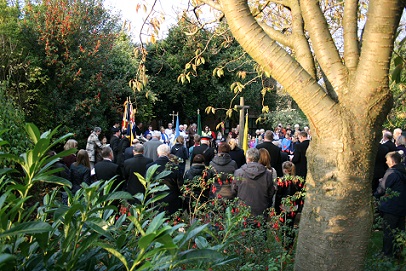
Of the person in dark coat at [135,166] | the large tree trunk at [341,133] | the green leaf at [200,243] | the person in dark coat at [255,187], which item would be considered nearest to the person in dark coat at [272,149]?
the person in dark coat at [135,166]

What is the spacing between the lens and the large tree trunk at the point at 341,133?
3.05m

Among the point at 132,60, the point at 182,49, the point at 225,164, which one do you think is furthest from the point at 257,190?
the point at 182,49

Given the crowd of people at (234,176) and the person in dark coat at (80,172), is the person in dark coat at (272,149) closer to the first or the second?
the crowd of people at (234,176)

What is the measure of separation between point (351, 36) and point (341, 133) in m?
0.93

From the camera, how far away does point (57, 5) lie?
1848 cm

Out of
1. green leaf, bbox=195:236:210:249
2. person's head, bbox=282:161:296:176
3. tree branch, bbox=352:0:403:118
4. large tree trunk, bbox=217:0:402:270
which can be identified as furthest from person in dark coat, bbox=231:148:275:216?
green leaf, bbox=195:236:210:249

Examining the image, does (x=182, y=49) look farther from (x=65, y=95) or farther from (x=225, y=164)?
(x=225, y=164)

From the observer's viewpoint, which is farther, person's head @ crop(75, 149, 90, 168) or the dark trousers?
person's head @ crop(75, 149, 90, 168)

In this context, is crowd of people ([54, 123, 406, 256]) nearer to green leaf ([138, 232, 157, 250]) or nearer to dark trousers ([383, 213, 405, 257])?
dark trousers ([383, 213, 405, 257])

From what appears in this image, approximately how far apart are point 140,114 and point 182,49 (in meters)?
7.40

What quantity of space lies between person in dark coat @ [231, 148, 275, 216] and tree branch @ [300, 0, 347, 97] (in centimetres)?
337

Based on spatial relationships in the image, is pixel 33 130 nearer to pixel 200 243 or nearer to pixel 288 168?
pixel 200 243

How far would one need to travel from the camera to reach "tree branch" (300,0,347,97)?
11.0 ft

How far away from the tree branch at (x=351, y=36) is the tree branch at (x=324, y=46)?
8 centimetres
